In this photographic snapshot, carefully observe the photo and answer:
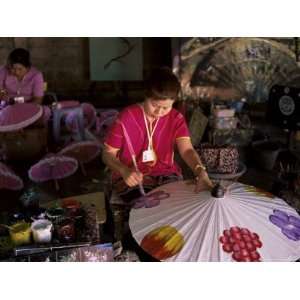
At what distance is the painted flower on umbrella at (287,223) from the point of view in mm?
2299

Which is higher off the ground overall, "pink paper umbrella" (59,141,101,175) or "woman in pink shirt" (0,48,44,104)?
"woman in pink shirt" (0,48,44,104)

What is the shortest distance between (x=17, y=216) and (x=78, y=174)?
2.54 metres

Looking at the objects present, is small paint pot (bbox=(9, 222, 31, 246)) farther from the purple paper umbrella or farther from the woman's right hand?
the purple paper umbrella

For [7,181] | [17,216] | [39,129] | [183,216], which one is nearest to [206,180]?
[183,216]

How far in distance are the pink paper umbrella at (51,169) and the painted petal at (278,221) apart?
286cm

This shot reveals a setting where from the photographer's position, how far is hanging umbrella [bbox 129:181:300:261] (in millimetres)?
2156

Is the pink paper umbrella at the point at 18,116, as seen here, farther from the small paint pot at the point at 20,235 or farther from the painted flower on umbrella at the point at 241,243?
the painted flower on umbrella at the point at 241,243

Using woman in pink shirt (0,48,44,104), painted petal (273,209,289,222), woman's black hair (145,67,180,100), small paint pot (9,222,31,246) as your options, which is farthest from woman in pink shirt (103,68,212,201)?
woman in pink shirt (0,48,44,104)

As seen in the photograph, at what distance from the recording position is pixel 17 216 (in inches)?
106

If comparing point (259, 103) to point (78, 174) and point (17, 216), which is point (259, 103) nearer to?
point (78, 174)

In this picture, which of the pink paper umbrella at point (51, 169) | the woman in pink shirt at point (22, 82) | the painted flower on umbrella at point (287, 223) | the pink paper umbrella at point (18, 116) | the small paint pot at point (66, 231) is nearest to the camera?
the painted flower on umbrella at point (287, 223)

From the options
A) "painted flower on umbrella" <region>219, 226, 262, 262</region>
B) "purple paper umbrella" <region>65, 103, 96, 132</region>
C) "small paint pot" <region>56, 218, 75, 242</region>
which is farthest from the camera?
"purple paper umbrella" <region>65, 103, 96, 132</region>

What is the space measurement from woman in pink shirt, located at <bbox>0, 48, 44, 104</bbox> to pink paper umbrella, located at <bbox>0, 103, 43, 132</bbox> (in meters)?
0.42

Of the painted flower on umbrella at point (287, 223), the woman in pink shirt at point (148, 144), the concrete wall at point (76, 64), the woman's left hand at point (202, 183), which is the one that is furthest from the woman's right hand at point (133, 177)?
the concrete wall at point (76, 64)
